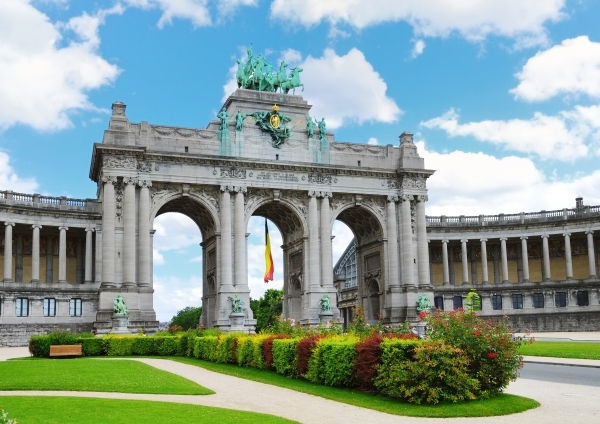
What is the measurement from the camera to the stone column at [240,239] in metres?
62.6

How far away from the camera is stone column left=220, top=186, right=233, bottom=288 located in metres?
61.9

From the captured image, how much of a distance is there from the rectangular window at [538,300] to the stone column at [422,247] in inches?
668

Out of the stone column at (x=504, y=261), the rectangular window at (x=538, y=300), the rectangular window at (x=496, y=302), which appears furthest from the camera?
the rectangular window at (x=496, y=302)

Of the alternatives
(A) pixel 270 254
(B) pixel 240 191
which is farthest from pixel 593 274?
(B) pixel 240 191

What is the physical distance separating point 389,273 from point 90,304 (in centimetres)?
3023

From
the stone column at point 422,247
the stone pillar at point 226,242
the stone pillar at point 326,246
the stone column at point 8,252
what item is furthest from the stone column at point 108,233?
the stone column at point 422,247

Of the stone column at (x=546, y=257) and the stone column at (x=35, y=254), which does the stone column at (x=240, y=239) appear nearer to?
the stone column at (x=35, y=254)

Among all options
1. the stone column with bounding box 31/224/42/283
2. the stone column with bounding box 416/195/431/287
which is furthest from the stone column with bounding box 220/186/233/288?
the stone column with bounding box 416/195/431/287

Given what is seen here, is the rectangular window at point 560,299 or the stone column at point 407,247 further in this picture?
the rectangular window at point 560,299

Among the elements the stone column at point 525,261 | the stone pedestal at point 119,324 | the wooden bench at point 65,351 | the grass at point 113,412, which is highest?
the stone column at point 525,261

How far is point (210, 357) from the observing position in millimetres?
38812

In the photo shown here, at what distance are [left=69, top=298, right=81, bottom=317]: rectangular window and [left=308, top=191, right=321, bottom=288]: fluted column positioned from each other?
22.7m

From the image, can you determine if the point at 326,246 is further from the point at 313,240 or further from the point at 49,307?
the point at 49,307

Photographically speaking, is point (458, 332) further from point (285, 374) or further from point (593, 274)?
point (593, 274)
